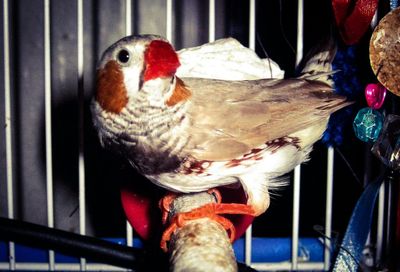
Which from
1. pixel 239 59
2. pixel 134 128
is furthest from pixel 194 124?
pixel 239 59

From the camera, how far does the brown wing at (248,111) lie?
0.67 m

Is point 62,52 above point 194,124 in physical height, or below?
above

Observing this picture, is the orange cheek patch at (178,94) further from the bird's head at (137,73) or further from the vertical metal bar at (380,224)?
the vertical metal bar at (380,224)

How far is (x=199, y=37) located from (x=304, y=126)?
2.41ft

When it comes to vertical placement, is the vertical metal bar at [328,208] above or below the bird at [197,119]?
below

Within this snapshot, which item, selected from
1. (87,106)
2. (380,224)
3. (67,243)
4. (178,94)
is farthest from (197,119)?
(87,106)

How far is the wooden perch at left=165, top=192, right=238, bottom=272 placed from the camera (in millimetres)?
508

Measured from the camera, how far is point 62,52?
1362 millimetres

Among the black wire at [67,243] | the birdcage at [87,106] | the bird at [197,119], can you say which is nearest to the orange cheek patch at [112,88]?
the bird at [197,119]

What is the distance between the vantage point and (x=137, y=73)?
1.97 ft

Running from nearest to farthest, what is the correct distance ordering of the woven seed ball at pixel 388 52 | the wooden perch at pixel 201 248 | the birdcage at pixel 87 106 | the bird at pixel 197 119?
the wooden perch at pixel 201 248
the bird at pixel 197 119
the woven seed ball at pixel 388 52
the birdcage at pixel 87 106

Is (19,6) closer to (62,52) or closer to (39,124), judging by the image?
(62,52)

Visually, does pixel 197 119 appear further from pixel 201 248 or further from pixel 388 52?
pixel 388 52

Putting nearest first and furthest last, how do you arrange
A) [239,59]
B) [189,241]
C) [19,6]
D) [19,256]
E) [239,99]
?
[189,241], [239,99], [239,59], [19,256], [19,6]
